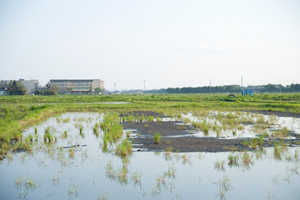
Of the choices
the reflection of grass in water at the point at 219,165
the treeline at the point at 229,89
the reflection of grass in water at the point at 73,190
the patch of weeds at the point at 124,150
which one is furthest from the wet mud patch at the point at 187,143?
the treeline at the point at 229,89

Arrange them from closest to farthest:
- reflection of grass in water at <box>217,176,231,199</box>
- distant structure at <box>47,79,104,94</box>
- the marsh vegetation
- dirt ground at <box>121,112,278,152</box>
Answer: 1. reflection of grass in water at <box>217,176,231,199</box>
2. the marsh vegetation
3. dirt ground at <box>121,112,278,152</box>
4. distant structure at <box>47,79,104,94</box>

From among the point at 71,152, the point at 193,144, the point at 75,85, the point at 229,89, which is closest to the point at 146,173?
the point at 71,152

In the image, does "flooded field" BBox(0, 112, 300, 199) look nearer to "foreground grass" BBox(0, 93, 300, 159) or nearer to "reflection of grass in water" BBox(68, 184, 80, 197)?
"reflection of grass in water" BBox(68, 184, 80, 197)

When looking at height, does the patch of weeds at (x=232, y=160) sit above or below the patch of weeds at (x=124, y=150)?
below

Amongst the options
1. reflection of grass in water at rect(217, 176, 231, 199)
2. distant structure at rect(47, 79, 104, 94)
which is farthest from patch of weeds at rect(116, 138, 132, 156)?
distant structure at rect(47, 79, 104, 94)

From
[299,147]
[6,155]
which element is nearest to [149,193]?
[6,155]

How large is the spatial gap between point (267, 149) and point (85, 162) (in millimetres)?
7840

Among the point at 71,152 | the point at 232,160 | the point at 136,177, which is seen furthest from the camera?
the point at 71,152

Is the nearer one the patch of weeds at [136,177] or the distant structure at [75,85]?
the patch of weeds at [136,177]

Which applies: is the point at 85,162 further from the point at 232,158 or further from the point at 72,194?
the point at 232,158

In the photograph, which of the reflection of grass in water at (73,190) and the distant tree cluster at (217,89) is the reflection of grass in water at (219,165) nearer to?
the reflection of grass in water at (73,190)

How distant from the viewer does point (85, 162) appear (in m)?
10.9

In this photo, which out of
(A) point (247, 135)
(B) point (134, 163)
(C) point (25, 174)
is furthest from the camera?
(A) point (247, 135)

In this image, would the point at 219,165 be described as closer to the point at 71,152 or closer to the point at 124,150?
the point at 124,150
